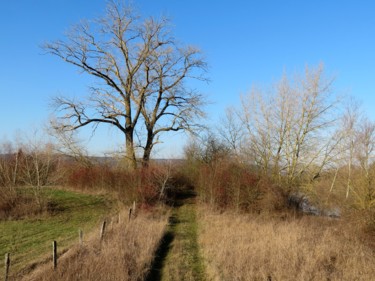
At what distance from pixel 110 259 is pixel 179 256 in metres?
3.06

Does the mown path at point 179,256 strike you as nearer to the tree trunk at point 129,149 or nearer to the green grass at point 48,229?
the green grass at point 48,229

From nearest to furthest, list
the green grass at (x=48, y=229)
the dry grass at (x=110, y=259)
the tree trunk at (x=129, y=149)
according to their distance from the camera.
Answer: the dry grass at (x=110, y=259) < the green grass at (x=48, y=229) < the tree trunk at (x=129, y=149)

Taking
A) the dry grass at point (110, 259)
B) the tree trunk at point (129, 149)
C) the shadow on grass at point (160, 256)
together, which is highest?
the tree trunk at point (129, 149)

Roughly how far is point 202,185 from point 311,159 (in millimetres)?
10504

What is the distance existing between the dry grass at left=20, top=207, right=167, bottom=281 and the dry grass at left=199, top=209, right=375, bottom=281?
218 centimetres

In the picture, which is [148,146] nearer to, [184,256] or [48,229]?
[48,229]

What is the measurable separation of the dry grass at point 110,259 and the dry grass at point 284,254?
2.18m

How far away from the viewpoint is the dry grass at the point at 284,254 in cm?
1064

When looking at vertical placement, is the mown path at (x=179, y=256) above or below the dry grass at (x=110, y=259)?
below

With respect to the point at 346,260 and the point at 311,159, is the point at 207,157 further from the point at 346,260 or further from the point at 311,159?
the point at 346,260

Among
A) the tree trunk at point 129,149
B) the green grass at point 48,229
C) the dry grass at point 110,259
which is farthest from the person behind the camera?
the tree trunk at point 129,149

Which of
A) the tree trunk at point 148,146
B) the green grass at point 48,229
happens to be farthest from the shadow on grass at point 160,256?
the tree trunk at point 148,146

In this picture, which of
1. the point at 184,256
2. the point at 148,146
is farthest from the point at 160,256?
the point at 148,146

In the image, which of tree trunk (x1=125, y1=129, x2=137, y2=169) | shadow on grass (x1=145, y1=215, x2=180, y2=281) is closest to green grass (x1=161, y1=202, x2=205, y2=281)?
shadow on grass (x1=145, y1=215, x2=180, y2=281)
